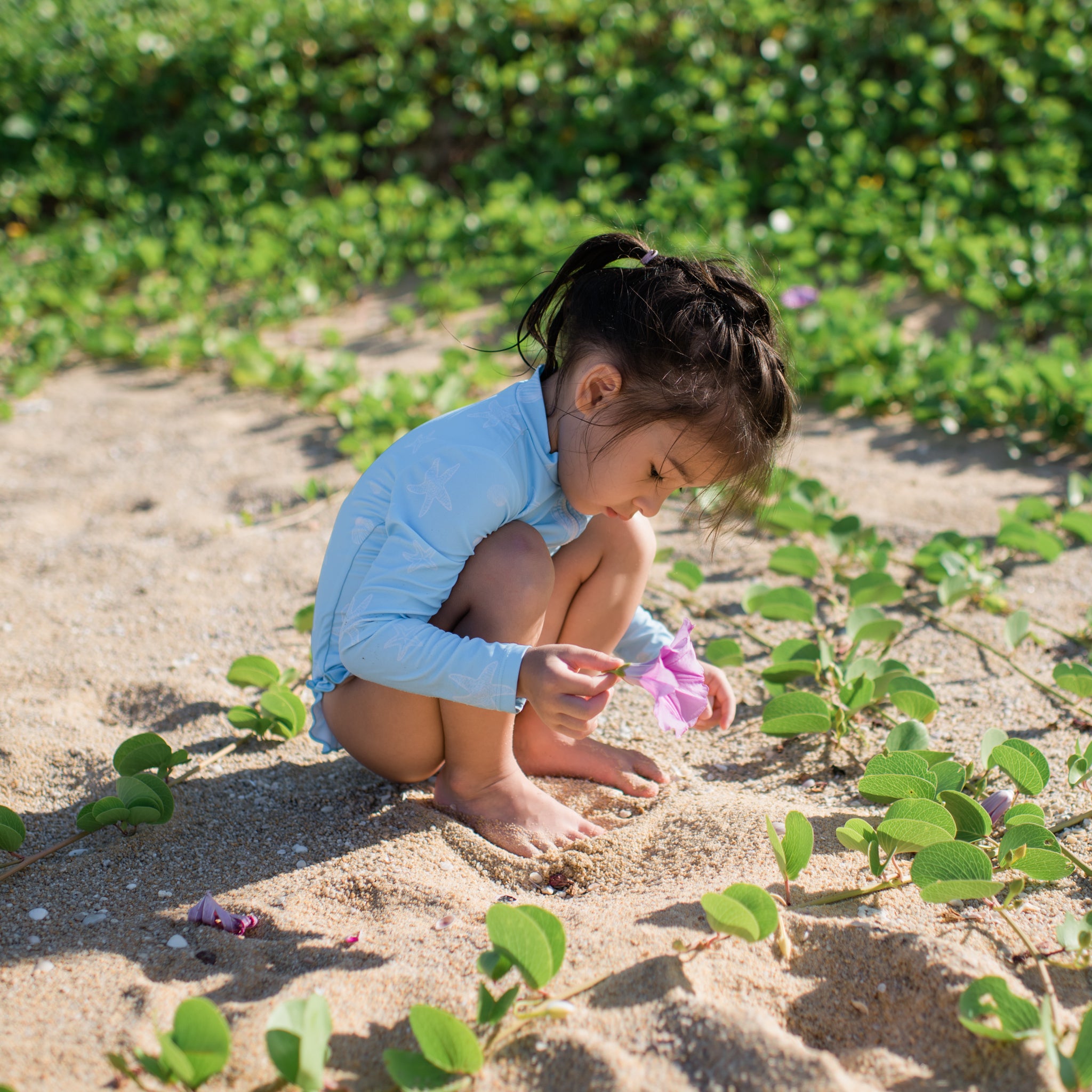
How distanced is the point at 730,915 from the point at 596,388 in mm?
758

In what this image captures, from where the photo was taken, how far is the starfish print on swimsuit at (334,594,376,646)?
154 centimetres

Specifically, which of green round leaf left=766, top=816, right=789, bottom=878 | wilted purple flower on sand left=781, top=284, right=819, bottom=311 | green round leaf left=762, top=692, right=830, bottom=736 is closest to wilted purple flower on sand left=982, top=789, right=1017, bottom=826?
green round leaf left=762, top=692, right=830, bottom=736

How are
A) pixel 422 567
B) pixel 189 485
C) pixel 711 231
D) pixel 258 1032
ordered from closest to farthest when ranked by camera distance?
pixel 258 1032 < pixel 422 567 < pixel 189 485 < pixel 711 231

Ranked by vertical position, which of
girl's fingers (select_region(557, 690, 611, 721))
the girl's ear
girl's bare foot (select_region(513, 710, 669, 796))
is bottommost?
girl's bare foot (select_region(513, 710, 669, 796))

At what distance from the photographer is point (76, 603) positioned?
246 centimetres

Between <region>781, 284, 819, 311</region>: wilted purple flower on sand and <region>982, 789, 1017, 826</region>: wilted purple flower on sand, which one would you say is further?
<region>781, 284, 819, 311</region>: wilted purple flower on sand

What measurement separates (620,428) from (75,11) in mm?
6731

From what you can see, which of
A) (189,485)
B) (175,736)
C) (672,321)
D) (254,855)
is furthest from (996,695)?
(189,485)

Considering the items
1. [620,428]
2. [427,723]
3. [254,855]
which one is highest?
[620,428]

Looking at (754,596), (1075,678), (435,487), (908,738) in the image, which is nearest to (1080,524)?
(1075,678)

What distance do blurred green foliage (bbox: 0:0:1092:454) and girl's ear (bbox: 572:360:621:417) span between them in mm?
1705

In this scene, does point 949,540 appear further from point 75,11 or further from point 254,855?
point 75,11

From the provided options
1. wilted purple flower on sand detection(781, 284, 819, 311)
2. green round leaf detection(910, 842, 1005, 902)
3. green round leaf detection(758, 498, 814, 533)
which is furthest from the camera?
wilted purple flower on sand detection(781, 284, 819, 311)

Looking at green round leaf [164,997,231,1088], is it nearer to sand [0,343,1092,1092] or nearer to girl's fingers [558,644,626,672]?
sand [0,343,1092,1092]
